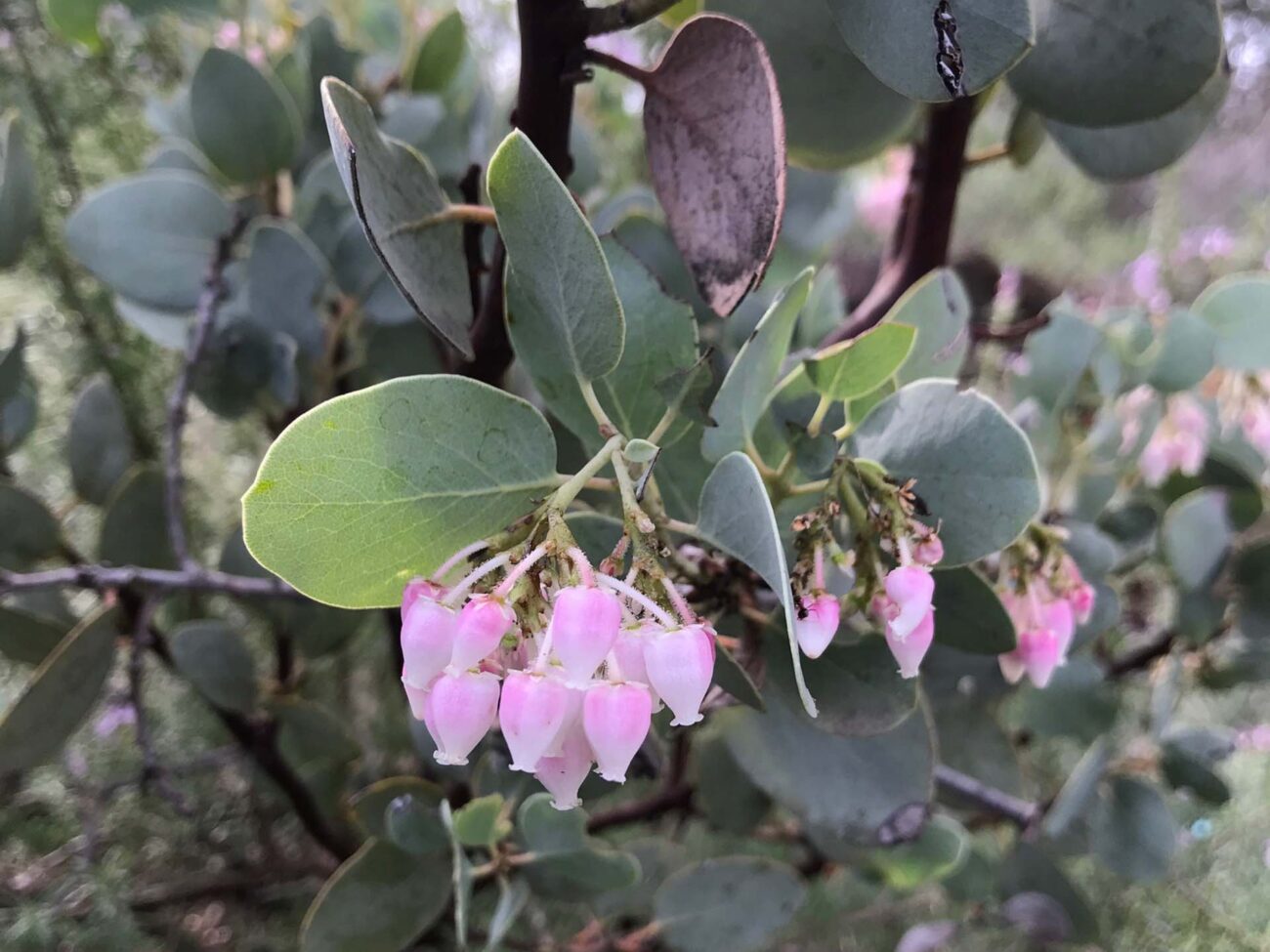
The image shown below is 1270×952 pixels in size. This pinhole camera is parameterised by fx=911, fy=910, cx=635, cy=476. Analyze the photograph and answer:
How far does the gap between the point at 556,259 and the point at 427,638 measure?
5.4 inches

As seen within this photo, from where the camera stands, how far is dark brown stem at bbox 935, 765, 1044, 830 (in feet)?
2.18

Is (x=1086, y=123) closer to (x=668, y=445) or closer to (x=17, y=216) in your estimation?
(x=668, y=445)

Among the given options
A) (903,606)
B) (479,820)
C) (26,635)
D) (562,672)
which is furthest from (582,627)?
(26,635)

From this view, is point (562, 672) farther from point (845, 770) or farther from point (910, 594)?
point (845, 770)

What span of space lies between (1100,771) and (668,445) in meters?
0.49

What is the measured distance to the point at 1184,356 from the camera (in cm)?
68

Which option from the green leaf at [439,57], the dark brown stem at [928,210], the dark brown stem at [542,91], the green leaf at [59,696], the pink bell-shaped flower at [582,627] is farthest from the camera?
the green leaf at [439,57]

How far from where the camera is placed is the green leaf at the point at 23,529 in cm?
62

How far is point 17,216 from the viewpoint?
575mm

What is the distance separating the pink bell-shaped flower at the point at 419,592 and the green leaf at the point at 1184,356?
0.59 metres

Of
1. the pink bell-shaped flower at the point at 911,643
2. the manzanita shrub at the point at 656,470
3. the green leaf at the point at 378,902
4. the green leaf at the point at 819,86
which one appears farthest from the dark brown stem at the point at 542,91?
the green leaf at the point at 378,902

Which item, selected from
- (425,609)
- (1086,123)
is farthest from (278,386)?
(1086,123)

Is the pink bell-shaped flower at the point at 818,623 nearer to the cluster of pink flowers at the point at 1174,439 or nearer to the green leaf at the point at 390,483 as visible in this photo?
the green leaf at the point at 390,483

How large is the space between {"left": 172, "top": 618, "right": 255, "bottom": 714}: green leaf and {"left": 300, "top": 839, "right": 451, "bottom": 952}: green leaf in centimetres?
18
